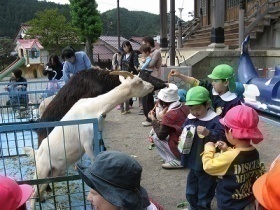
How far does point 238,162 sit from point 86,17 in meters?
25.6

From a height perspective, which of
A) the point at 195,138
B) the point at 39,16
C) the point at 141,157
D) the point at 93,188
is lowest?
the point at 141,157

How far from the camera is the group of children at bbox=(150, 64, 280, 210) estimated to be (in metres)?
2.06

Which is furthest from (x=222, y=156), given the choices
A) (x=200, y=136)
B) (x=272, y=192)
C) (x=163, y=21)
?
(x=163, y=21)

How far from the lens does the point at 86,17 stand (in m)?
26.1

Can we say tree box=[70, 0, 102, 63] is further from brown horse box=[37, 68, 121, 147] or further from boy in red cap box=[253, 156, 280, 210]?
boy in red cap box=[253, 156, 280, 210]

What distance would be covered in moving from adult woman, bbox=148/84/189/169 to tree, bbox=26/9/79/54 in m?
31.8

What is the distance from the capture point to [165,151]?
152 inches

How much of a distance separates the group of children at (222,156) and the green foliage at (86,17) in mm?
24558

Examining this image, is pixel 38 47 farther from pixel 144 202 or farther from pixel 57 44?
pixel 144 202

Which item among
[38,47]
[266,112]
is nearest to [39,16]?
[38,47]

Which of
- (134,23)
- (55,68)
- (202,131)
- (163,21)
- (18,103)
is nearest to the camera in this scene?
(202,131)

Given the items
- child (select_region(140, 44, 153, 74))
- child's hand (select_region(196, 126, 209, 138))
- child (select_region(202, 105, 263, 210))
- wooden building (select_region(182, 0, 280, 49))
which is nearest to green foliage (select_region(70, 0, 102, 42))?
wooden building (select_region(182, 0, 280, 49))

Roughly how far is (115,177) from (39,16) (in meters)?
36.8

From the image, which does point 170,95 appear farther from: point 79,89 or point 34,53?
point 34,53
